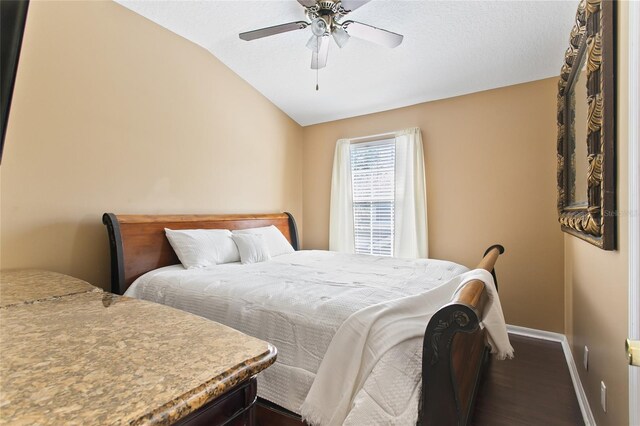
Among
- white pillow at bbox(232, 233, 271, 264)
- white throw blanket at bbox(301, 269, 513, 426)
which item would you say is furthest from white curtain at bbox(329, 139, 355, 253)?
white throw blanket at bbox(301, 269, 513, 426)

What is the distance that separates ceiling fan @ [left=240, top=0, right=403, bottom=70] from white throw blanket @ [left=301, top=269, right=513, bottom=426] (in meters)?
1.79

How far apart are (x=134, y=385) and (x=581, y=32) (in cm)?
260

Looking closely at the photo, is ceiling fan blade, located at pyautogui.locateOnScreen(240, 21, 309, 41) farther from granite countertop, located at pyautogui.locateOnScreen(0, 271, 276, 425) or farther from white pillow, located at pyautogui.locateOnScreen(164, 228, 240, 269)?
granite countertop, located at pyautogui.locateOnScreen(0, 271, 276, 425)

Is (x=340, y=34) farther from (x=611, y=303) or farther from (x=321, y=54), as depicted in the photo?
(x=611, y=303)

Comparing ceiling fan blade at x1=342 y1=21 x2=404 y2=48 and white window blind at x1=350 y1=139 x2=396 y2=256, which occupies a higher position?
ceiling fan blade at x1=342 y1=21 x2=404 y2=48

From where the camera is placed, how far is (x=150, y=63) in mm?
2742

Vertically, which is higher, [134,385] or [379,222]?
[379,222]

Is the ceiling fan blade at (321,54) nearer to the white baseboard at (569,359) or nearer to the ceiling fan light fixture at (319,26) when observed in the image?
the ceiling fan light fixture at (319,26)

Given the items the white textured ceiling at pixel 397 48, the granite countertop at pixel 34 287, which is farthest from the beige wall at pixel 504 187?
the granite countertop at pixel 34 287

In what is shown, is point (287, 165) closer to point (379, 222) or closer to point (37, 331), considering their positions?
point (379, 222)

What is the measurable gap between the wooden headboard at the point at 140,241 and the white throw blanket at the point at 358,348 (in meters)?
1.79

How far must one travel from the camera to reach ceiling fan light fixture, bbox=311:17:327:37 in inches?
83.4

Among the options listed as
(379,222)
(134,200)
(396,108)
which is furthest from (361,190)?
(134,200)

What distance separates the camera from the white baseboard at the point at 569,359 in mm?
1816
